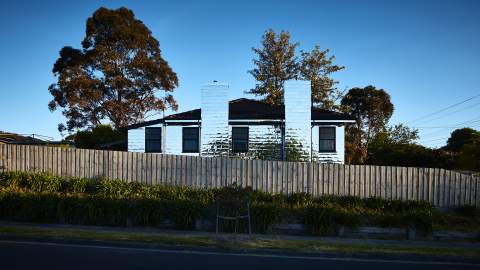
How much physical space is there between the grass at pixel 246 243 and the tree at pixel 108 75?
27.8m

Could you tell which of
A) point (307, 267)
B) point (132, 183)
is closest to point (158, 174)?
point (132, 183)

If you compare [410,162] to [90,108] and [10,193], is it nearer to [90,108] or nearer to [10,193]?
[90,108]

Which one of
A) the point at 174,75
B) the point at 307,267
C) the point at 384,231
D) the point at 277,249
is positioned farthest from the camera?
the point at 174,75

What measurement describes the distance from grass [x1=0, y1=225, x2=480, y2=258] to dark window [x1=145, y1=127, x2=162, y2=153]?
12.8 m

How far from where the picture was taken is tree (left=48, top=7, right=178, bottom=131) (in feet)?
125

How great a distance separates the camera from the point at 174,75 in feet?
138

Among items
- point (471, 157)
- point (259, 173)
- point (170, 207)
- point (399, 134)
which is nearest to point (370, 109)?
point (399, 134)

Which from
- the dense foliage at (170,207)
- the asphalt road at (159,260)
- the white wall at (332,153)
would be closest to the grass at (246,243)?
the asphalt road at (159,260)

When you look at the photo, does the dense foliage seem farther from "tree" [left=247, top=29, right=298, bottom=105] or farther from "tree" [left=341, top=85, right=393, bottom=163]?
"tree" [left=341, top=85, right=393, bottom=163]

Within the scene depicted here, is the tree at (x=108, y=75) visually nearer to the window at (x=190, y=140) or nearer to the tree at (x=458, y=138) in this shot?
the window at (x=190, y=140)

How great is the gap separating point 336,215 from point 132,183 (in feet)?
27.8

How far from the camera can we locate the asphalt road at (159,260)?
323 inches

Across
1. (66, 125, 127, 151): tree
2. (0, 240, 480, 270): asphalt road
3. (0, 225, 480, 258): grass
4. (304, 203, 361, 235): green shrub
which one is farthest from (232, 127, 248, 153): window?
(0, 240, 480, 270): asphalt road

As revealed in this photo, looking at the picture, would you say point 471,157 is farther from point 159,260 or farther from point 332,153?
point 159,260
